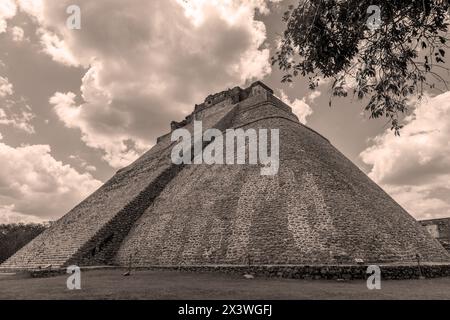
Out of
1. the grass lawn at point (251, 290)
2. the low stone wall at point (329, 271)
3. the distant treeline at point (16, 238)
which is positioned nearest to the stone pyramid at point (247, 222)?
the low stone wall at point (329, 271)

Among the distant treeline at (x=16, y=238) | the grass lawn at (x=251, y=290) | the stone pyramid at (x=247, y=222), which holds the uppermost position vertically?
the stone pyramid at (x=247, y=222)

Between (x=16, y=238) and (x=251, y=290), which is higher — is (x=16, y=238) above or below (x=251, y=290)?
below

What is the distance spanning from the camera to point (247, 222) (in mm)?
13914

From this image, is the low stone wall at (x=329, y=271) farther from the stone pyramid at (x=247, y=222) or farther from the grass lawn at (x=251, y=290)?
the stone pyramid at (x=247, y=222)

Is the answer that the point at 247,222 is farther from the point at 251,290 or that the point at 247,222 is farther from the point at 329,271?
the point at 251,290

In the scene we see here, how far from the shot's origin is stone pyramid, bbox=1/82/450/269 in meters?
12.6

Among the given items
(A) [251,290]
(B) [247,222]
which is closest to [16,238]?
(B) [247,222]

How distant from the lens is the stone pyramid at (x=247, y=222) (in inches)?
494

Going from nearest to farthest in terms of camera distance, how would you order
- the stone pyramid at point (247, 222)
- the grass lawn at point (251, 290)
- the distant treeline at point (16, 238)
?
the grass lawn at point (251, 290)
the stone pyramid at point (247, 222)
the distant treeline at point (16, 238)

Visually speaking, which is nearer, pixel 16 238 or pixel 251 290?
pixel 251 290
